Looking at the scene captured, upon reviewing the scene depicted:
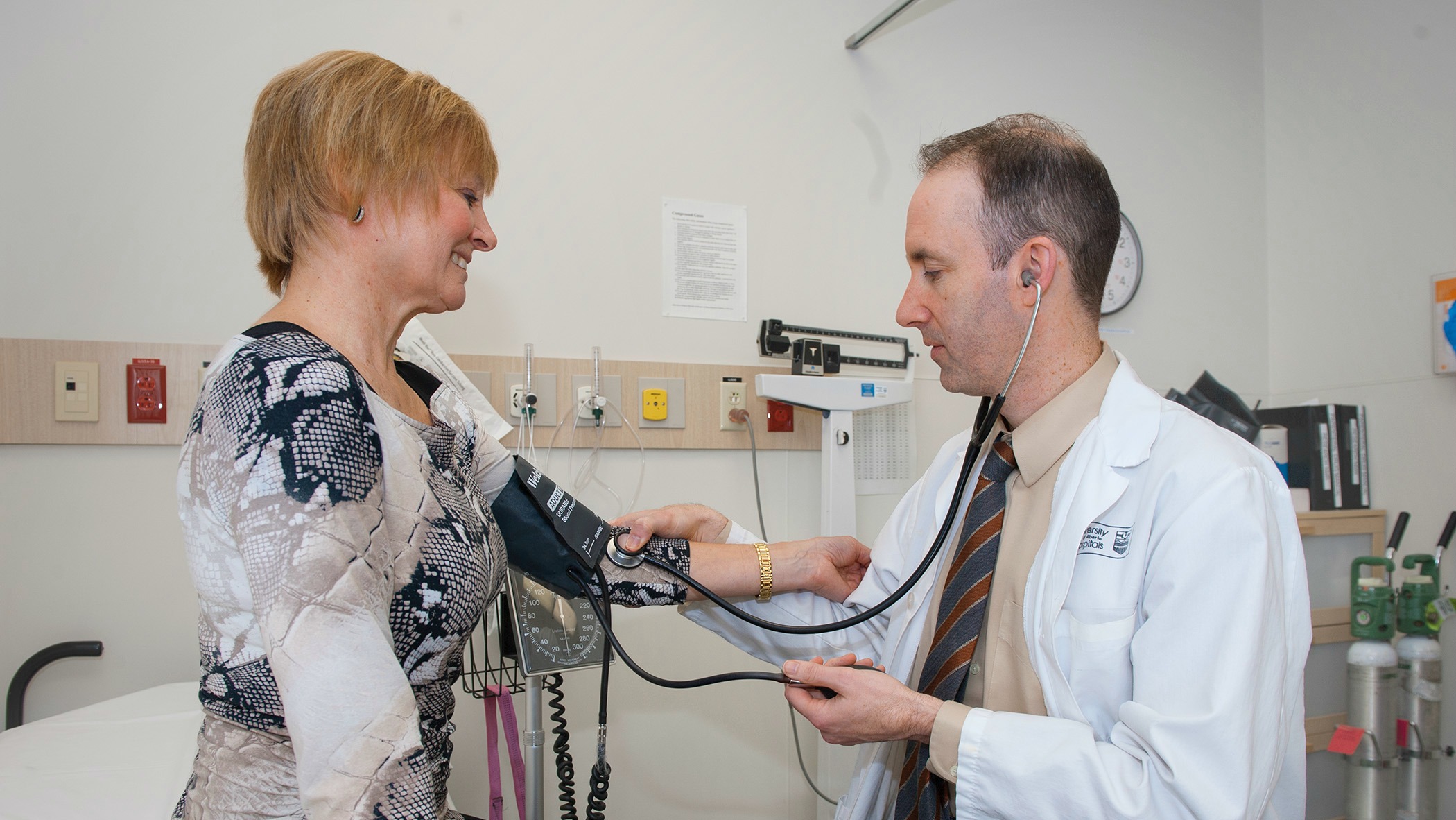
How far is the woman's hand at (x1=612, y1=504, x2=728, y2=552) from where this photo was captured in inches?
50.9

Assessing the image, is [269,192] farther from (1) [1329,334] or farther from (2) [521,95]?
(1) [1329,334]

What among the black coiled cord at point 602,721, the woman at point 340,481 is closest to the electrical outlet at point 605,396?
the black coiled cord at point 602,721

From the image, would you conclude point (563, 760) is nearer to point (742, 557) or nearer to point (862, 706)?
point (742, 557)

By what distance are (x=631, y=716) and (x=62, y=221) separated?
161 cm

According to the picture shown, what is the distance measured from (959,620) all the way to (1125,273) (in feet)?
6.33

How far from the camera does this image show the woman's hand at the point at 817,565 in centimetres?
138

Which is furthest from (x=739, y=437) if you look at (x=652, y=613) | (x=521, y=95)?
(x=521, y=95)

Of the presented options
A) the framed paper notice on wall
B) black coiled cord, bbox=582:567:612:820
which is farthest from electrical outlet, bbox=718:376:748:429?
the framed paper notice on wall

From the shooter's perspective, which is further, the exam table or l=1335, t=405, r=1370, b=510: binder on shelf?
l=1335, t=405, r=1370, b=510: binder on shelf

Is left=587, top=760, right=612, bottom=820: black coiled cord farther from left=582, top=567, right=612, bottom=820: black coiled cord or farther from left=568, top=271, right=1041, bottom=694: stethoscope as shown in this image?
left=568, top=271, right=1041, bottom=694: stethoscope

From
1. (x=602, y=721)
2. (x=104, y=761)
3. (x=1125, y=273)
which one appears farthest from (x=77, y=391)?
(x=1125, y=273)

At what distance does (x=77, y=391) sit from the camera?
1646 millimetres

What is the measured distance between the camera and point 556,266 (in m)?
1.99

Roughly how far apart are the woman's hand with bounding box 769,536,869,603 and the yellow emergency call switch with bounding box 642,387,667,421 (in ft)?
2.33
